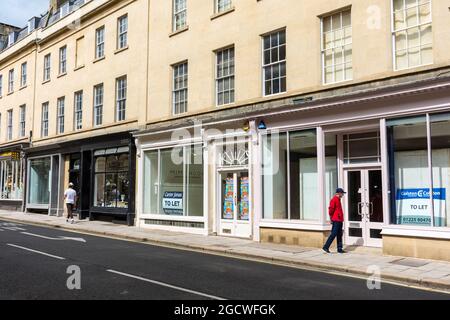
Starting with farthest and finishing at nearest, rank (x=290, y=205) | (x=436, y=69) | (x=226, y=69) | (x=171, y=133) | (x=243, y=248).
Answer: (x=171, y=133) → (x=226, y=69) → (x=290, y=205) → (x=243, y=248) → (x=436, y=69)

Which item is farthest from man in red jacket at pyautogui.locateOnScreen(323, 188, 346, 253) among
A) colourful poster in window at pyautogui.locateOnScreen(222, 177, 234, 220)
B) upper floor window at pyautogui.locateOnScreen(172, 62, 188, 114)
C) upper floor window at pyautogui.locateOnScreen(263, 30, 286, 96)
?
upper floor window at pyautogui.locateOnScreen(172, 62, 188, 114)

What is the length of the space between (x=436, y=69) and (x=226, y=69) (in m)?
7.48

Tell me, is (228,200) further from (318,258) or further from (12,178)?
(12,178)

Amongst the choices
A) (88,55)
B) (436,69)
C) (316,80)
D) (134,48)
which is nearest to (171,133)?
(134,48)

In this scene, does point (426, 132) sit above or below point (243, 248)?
above

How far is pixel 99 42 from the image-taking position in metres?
23.4

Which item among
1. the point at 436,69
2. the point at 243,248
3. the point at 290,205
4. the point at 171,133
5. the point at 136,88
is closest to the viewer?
the point at 436,69

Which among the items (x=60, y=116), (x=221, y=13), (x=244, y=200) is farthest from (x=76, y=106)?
(x=244, y=200)

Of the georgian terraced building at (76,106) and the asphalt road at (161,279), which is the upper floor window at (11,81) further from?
the asphalt road at (161,279)

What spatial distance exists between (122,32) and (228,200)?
34.3 feet

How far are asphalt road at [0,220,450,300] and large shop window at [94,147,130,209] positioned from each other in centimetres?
836

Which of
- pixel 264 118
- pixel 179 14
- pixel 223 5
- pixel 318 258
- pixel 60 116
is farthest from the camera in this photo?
pixel 60 116

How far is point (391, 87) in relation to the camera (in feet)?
37.9
